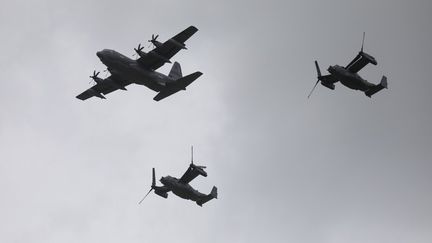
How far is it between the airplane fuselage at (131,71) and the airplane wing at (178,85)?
51 centimetres

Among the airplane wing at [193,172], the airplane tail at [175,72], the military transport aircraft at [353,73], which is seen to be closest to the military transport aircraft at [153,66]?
the airplane tail at [175,72]

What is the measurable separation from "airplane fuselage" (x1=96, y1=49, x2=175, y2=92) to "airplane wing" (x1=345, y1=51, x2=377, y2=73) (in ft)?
63.1

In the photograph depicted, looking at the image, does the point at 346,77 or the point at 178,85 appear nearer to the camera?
the point at 346,77

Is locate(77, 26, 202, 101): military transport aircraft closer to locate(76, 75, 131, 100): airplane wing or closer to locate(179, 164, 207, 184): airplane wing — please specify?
locate(76, 75, 131, 100): airplane wing

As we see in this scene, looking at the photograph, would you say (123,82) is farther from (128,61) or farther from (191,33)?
(191,33)

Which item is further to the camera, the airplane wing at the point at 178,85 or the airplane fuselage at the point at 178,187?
the airplane fuselage at the point at 178,187

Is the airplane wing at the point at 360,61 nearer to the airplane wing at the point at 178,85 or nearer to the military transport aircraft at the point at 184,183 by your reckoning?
the airplane wing at the point at 178,85

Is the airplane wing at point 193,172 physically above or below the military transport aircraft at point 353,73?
below

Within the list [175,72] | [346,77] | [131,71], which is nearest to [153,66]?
[131,71]

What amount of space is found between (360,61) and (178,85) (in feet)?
64.3

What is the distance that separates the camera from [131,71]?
77125mm

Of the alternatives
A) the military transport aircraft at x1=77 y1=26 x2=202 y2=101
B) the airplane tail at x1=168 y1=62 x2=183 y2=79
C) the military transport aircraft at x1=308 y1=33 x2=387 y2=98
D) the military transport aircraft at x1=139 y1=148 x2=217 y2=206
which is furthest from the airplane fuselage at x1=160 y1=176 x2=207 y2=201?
the military transport aircraft at x1=308 y1=33 x2=387 y2=98

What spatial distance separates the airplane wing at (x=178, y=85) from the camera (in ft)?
253

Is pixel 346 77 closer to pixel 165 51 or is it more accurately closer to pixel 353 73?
pixel 353 73
